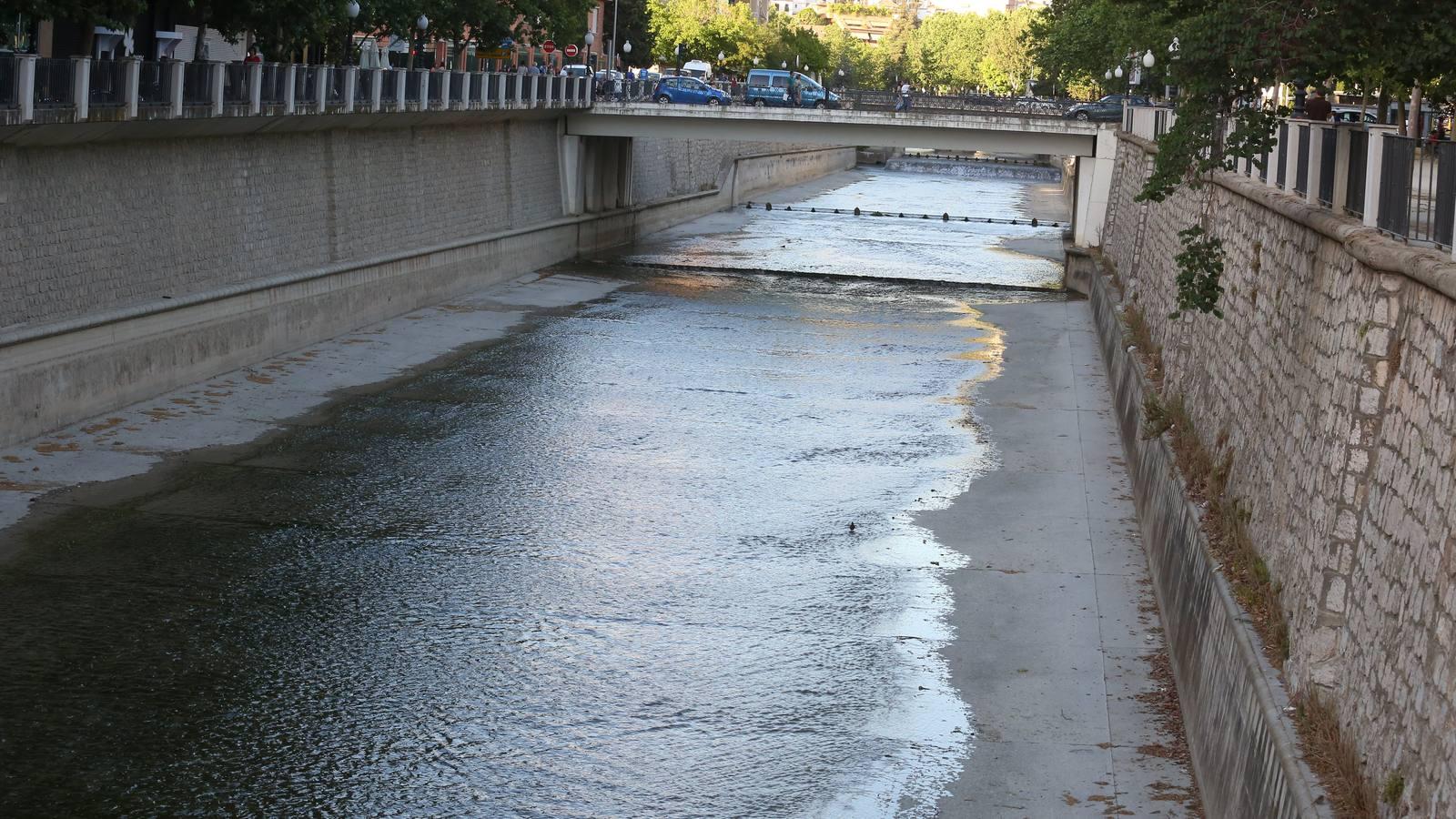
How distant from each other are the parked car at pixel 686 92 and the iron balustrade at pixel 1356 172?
45830 mm

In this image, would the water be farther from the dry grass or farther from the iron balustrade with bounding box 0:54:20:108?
the iron balustrade with bounding box 0:54:20:108

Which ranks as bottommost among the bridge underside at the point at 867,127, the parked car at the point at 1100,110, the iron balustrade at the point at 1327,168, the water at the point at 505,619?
the water at the point at 505,619

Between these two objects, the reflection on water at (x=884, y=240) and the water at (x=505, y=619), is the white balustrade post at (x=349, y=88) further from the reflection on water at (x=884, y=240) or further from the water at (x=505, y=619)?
the reflection on water at (x=884, y=240)

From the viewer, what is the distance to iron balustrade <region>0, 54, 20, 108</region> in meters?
21.5

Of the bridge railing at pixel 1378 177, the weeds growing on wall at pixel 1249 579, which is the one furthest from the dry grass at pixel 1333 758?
the bridge railing at pixel 1378 177

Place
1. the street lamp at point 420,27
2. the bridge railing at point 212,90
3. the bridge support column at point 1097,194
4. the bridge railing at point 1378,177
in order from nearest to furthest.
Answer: the bridge railing at point 1378,177, the bridge railing at point 212,90, the street lamp at point 420,27, the bridge support column at point 1097,194

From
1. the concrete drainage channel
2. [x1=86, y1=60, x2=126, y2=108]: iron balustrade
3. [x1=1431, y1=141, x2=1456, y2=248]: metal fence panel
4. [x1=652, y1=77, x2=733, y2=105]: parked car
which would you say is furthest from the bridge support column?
[x1=1431, y1=141, x2=1456, y2=248]: metal fence panel

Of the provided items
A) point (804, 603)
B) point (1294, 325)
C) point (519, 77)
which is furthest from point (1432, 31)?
point (519, 77)

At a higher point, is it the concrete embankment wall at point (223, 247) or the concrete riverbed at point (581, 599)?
the concrete embankment wall at point (223, 247)

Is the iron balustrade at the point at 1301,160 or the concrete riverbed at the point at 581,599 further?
the iron balustrade at the point at 1301,160

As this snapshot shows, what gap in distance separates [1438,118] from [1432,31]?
33.5ft

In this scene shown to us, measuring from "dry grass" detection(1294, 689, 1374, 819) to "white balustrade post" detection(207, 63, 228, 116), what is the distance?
871 inches

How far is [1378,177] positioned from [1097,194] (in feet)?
124

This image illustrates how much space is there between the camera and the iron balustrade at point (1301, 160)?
14719 mm
